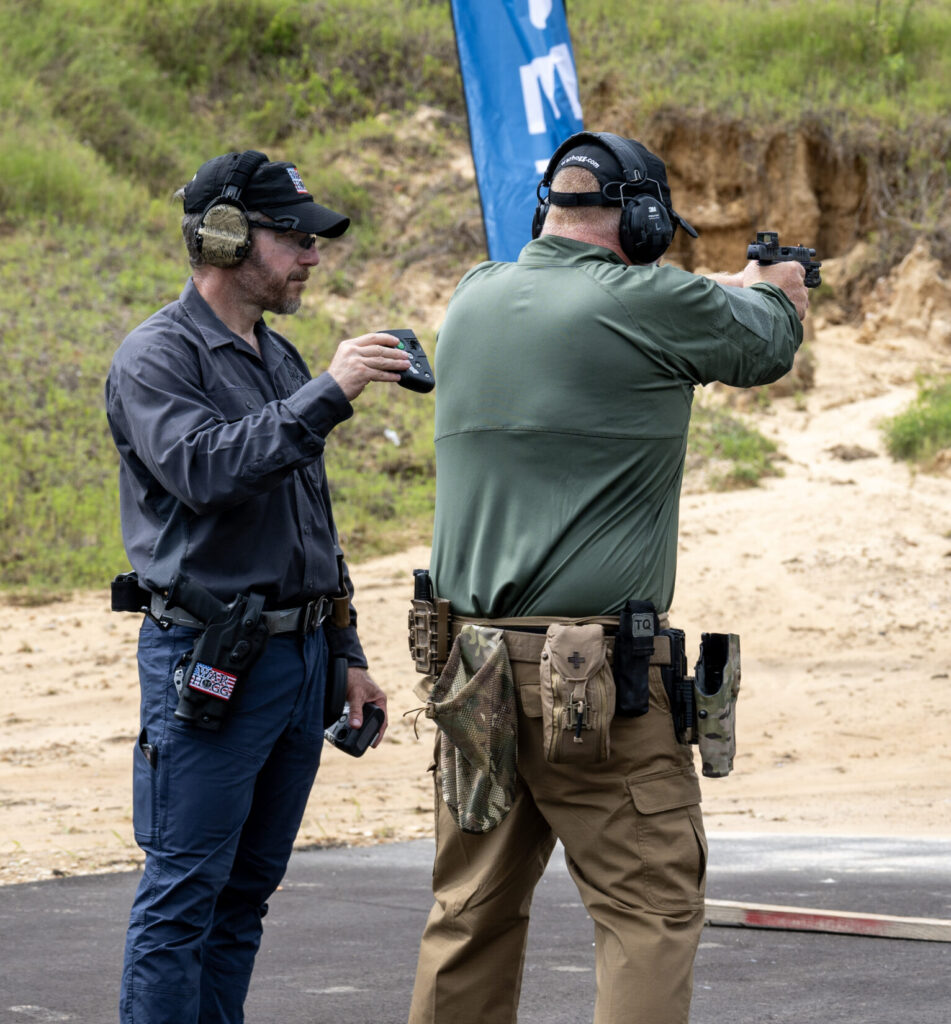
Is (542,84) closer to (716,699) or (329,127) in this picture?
(716,699)

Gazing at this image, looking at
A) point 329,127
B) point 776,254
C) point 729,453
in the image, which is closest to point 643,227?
point 776,254

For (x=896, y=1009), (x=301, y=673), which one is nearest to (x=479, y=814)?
(x=301, y=673)

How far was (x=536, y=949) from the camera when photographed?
4.67 m

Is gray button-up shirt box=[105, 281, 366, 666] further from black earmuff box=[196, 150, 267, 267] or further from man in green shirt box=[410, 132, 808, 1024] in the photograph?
man in green shirt box=[410, 132, 808, 1024]

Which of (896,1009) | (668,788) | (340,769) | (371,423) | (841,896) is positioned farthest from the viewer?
(371,423)

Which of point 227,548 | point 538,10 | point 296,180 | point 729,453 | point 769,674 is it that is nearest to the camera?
point 227,548

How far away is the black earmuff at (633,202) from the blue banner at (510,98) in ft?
18.6

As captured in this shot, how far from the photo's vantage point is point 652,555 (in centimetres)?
278

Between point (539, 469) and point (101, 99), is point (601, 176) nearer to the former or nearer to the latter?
point (539, 469)

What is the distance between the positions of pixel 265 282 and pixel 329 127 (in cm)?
1958

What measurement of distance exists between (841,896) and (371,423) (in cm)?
1145

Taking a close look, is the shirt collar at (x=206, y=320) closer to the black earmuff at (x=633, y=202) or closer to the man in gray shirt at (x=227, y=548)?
the man in gray shirt at (x=227, y=548)

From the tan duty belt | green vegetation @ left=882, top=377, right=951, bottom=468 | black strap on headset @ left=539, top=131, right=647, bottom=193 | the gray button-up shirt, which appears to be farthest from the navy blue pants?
green vegetation @ left=882, top=377, right=951, bottom=468

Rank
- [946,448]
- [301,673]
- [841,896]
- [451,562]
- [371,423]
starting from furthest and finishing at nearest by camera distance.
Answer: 1. [371,423]
2. [946,448]
3. [841,896]
4. [301,673]
5. [451,562]
